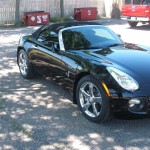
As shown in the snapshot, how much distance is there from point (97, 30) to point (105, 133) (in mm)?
2284

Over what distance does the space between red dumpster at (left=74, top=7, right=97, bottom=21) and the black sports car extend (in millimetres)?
14693

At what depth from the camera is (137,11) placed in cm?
1566

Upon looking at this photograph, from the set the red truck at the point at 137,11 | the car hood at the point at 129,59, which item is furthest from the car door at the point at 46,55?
the red truck at the point at 137,11

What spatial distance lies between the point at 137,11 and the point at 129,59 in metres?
11.4

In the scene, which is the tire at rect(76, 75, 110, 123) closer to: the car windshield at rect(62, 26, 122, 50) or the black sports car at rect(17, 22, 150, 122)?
the black sports car at rect(17, 22, 150, 122)

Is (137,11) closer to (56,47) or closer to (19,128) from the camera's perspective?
(56,47)

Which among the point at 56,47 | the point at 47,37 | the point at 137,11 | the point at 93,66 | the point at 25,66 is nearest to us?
the point at 93,66

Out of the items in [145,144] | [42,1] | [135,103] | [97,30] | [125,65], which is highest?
[42,1]

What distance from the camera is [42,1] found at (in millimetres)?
20719

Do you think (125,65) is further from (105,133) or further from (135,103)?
(105,133)

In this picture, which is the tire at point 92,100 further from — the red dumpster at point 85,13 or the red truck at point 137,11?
the red dumpster at point 85,13

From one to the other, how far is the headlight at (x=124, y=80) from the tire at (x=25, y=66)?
276cm

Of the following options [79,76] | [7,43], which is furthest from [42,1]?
[79,76]

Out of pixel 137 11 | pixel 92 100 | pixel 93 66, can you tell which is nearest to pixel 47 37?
pixel 93 66
